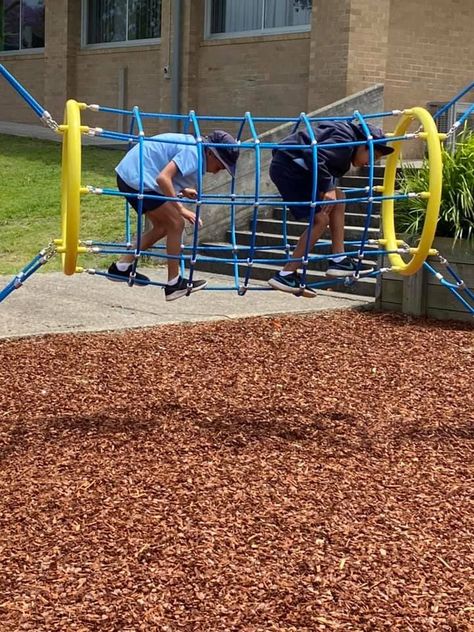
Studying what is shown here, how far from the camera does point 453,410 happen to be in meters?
5.85

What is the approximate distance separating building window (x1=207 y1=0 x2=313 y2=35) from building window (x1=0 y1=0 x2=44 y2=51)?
6.98 m

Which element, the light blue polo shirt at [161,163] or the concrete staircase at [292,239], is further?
the concrete staircase at [292,239]

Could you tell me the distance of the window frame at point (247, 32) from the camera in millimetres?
16938

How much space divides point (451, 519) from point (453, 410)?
5.43ft

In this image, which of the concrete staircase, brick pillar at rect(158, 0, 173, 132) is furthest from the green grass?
brick pillar at rect(158, 0, 173, 132)

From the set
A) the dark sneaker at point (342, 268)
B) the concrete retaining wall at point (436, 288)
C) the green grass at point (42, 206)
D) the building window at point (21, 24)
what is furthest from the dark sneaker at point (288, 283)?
the building window at point (21, 24)

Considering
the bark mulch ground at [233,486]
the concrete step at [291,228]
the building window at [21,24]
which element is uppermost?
the building window at [21,24]

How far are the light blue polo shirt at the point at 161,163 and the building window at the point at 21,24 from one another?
2018cm

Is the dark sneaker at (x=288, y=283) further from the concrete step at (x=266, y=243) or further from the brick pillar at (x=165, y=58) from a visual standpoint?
the brick pillar at (x=165, y=58)

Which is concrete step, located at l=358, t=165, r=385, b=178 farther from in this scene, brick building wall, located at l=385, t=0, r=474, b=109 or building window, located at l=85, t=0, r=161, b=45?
building window, located at l=85, t=0, r=161, b=45

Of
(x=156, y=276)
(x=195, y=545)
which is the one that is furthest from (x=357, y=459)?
(x=156, y=276)

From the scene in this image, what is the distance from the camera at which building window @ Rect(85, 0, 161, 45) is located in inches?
Result: 826

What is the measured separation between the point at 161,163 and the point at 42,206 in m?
8.67

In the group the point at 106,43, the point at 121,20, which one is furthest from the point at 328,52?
the point at 106,43
